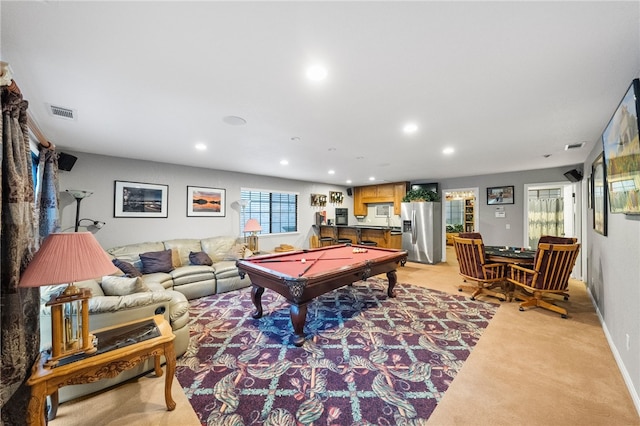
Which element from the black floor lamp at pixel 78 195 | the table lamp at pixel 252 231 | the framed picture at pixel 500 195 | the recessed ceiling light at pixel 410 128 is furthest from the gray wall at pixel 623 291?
the black floor lamp at pixel 78 195

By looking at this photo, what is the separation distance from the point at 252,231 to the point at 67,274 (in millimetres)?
4200

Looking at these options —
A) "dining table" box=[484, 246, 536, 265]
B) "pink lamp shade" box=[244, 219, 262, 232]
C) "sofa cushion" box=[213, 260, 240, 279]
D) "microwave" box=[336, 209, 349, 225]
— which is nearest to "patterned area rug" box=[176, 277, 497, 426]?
"sofa cushion" box=[213, 260, 240, 279]

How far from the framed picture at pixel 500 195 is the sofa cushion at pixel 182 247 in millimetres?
7140

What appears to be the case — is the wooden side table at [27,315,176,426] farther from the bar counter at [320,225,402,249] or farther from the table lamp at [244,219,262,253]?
the bar counter at [320,225,402,249]

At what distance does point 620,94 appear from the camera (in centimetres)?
204

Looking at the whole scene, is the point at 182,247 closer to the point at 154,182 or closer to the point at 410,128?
the point at 154,182

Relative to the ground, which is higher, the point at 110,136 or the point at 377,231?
the point at 110,136

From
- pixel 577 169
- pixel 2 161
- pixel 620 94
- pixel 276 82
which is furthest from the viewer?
pixel 577 169

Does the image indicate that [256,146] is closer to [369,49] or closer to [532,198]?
[369,49]

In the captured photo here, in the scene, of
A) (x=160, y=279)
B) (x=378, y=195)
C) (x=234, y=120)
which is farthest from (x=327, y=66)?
(x=378, y=195)

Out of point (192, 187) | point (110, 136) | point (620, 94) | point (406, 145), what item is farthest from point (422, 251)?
point (110, 136)

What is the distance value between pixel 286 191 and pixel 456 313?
16.8 ft

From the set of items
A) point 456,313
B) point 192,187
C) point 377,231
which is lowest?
point 456,313

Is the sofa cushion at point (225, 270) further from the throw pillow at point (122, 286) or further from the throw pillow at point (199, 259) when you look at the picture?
the throw pillow at point (122, 286)
